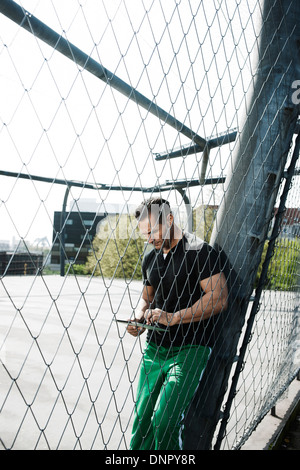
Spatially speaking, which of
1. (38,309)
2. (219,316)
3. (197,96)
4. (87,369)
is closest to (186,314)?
(219,316)

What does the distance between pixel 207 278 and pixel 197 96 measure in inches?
27.7

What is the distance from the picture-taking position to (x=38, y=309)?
9109mm

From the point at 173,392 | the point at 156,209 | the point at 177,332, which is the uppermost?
the point at 156,209

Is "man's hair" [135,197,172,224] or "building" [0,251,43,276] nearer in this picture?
"building" [0,251,43,276]

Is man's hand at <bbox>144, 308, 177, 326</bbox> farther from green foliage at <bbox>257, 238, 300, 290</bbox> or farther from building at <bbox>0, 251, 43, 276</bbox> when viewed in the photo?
green foliage at <bbox>257, 238, 300, 290</bbox>

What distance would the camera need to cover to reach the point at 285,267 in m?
2.63

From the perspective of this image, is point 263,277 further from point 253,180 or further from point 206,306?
point 253,180

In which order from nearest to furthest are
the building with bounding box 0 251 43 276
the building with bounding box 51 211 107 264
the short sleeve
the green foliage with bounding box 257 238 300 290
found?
the building with bounding box 0 251 43 276
the building with bounding box 51 211 107 264
the short sleeve
the green foliage with bounding box 257 238 300 290

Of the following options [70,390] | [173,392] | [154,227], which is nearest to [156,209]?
[154,227]

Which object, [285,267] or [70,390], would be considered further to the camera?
[70,390]

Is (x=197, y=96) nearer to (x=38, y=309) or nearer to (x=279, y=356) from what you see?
(x=279, y=356)

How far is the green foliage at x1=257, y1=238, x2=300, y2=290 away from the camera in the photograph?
232cm

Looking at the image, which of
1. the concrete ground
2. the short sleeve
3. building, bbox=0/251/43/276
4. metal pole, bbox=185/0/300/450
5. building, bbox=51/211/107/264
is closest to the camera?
building, bbox=0/251/43/276

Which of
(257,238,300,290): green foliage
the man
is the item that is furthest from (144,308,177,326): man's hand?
(257,238,300,290): green foliage
